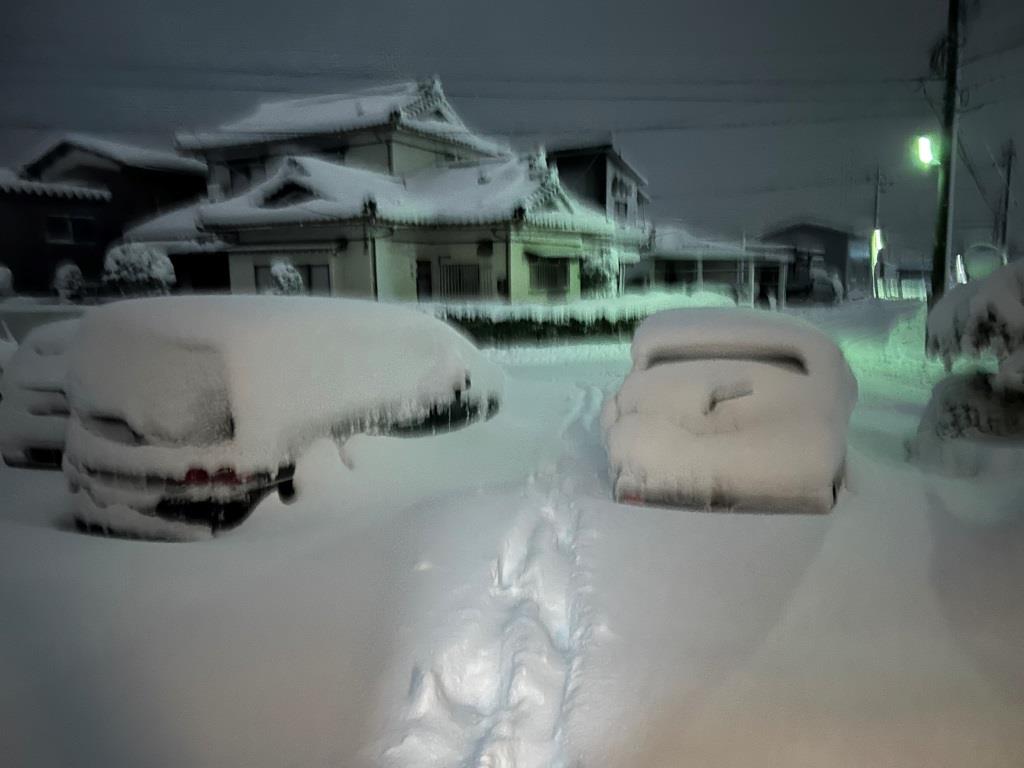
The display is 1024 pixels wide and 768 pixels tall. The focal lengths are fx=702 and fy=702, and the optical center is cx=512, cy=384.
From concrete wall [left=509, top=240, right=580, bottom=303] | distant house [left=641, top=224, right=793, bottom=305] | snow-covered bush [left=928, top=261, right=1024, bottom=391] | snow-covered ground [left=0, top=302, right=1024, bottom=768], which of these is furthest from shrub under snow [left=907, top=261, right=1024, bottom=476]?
distant house [left=641, top=224, right=793, bottom=305]

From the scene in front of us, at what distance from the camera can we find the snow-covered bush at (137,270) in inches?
990

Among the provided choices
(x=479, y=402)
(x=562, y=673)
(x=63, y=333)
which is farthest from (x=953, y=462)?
(x=63, y=333)

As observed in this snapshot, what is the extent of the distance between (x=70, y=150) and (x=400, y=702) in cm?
3901

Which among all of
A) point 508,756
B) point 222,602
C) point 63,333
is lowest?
point 508,756

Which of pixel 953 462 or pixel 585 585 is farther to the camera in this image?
pixel 953 462

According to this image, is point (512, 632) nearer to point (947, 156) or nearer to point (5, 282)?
point (947, 156)

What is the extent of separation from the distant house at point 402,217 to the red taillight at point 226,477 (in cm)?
1682

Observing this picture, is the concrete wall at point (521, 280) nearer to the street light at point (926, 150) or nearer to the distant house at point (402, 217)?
the distant house at point (402, 217)

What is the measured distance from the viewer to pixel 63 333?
7.04 meters

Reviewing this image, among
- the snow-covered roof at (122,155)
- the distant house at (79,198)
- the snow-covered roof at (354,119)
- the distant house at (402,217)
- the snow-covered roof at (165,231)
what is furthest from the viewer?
the snow-covered roof at (122,155)

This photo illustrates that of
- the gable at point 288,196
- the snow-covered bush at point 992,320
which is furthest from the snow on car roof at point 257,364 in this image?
the gable at point 288,196

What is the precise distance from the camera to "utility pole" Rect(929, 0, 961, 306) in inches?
573

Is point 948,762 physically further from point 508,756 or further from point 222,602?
point 222,602

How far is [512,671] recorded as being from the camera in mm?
3352
